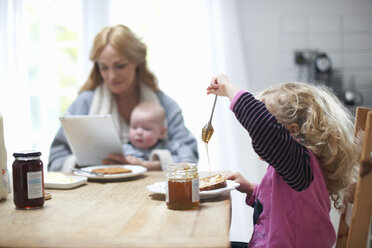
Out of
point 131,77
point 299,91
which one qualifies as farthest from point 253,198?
point 131,77

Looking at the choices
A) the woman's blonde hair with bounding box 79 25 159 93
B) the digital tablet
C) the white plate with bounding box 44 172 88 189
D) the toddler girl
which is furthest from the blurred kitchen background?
the toddler girl

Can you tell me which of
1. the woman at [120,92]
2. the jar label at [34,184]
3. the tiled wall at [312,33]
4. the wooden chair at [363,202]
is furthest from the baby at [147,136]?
the wooden chair at [363,202]

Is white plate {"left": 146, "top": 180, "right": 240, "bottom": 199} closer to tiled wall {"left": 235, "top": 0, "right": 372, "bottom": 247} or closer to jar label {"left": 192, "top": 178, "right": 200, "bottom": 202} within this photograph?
jar label {"left": 192, "top": 178, "right": 200, "bottom": 202}

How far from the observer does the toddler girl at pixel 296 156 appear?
1.17 m

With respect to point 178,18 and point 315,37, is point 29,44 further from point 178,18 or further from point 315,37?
point 315,37

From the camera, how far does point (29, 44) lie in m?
3.19

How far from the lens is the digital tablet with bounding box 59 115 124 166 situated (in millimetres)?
1841

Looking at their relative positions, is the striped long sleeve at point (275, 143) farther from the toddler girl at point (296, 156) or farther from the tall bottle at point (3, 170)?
the tall bottle at point (3, 170)

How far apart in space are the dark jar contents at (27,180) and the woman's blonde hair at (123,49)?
50.7 inches

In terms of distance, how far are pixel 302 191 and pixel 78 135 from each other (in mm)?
1055

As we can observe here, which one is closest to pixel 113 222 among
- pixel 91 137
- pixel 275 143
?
pixel 275 143

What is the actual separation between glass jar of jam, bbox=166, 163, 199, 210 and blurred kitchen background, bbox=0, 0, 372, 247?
190 cm

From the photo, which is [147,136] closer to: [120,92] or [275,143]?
[120,92]

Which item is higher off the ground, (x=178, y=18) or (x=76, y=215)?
(x=178, y=18)
